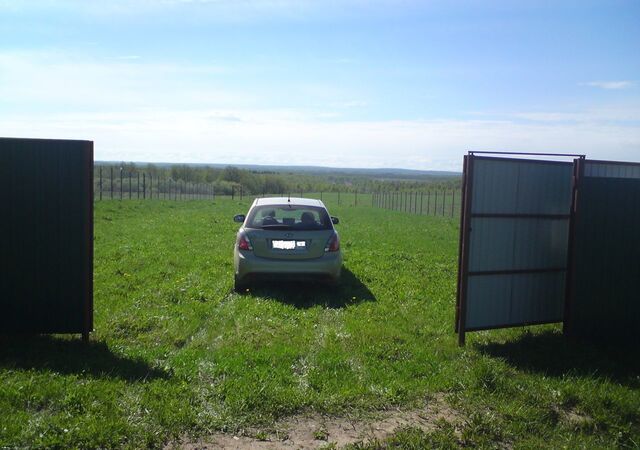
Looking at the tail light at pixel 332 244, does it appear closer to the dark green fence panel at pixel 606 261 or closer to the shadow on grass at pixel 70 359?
the dark green fence panel at pixel 606 261

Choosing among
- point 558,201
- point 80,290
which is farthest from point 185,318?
point 558,201

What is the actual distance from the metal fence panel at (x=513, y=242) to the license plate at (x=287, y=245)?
10.0 feet

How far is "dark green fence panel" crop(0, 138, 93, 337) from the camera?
6191 millimetres

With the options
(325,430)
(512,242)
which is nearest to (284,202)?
(512,242)

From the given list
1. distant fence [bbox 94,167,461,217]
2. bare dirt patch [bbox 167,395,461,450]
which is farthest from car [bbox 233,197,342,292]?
distant fence [bbox 94,167,461,217]

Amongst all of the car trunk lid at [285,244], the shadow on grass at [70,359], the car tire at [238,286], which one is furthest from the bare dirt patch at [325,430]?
the car tire at [238,286]

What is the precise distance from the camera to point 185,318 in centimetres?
784

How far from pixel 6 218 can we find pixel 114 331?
1757 mm

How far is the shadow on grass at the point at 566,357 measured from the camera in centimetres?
602

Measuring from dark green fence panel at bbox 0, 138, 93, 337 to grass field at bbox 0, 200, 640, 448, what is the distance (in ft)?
1.01

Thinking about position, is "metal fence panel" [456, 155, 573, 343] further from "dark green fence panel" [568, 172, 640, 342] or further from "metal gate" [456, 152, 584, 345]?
"dark green fence panel" [568, 172, 640, 342]

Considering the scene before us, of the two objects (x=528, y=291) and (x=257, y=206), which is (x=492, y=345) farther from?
(x=257, y=206)

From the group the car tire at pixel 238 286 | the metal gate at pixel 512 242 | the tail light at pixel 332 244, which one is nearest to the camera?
the metal gate at pixel 512 242

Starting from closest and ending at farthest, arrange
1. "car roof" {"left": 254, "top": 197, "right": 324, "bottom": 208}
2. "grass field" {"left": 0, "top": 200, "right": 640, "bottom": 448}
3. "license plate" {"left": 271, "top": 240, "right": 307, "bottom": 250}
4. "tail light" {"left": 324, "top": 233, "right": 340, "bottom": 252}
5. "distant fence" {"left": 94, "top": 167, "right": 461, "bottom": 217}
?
"grass field" {"left": 0, "top": 200, "right": 640, "bottom": 448}
"license plate" {"left": 271, "top": 240, "right": 307, "bottom": 250}
"tail light" {"left": 324, "top": 233, "right": 340, "bottom": 252}
"car roof" {"left": 254, "top": 197, "right": 324, "bottom": 208}
"distant fence" {"left": 94, "top": 167, "right": 461, "bottom": 217}
